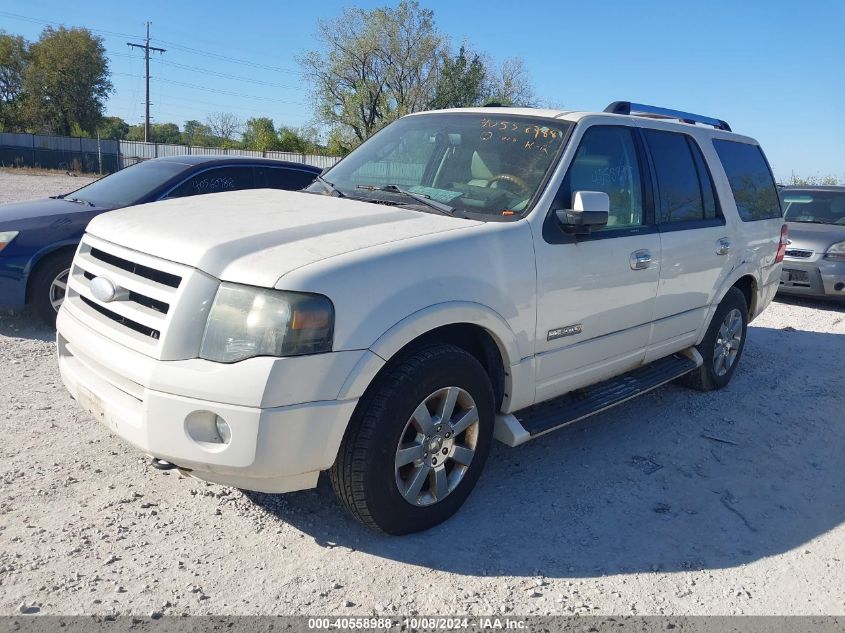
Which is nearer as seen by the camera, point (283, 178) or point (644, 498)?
point (644, 498)

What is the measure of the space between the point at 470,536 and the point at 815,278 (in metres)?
8.09

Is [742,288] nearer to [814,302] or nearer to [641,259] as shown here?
[641,259]

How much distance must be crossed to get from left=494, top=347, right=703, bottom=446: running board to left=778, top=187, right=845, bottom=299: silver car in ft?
17.5

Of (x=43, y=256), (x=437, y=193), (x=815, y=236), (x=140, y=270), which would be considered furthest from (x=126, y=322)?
(x=815, y=236)

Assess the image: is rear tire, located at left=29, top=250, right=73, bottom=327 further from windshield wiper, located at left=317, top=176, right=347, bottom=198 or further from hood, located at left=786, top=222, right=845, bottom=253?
hood, located at left=786, top=222, right=845, bottom=253

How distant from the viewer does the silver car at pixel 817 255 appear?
922cm

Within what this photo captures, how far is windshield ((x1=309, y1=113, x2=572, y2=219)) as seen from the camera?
3688 mm

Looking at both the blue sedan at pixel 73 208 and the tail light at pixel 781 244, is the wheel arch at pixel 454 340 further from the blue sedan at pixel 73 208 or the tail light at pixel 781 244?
the blue sedan at pixel 73 208

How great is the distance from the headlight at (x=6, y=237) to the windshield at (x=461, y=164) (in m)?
3.09

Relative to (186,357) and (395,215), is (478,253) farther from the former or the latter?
(186,357)

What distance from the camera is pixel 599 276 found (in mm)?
3822

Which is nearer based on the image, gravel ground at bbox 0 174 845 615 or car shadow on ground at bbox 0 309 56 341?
gravel ground at bbox 0 174 845 615

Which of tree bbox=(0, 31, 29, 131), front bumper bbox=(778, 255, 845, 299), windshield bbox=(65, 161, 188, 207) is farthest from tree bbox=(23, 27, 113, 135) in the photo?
front bumper bbox=(778, 255, 845, 299)

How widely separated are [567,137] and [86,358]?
2739 millimetres
